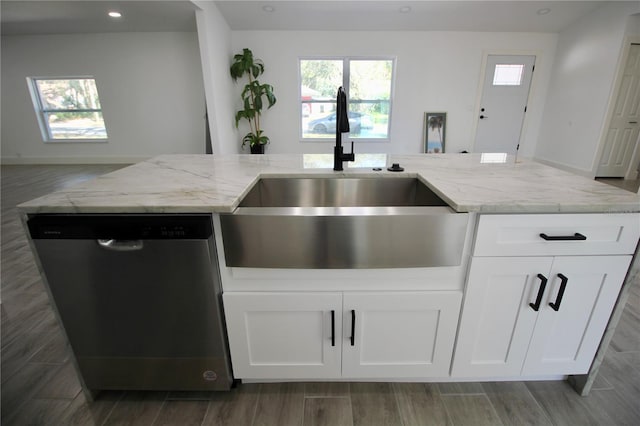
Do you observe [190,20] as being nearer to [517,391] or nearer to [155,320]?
[155,320]

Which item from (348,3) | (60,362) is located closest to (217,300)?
(60,362)

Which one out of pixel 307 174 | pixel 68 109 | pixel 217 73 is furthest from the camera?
pixel 68 109

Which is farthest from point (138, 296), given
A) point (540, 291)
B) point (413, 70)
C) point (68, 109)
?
point (68, 109)

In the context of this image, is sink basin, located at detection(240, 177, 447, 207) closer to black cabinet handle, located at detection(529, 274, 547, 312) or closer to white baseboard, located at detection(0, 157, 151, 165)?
black cabinet handle, located at detection(529, 274, 547, 312)

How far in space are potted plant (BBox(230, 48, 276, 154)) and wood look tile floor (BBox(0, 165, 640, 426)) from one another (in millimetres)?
4277

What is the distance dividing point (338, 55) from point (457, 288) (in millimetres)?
5095

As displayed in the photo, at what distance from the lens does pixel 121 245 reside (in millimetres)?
929

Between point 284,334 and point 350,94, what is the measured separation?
16.7ft

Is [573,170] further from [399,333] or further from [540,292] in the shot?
[399,333]

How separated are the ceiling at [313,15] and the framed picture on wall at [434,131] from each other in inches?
57.0

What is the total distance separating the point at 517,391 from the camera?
48.1 inches

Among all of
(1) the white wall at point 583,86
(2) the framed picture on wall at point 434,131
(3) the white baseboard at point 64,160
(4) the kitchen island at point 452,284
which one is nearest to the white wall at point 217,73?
(3) the white baseboard at point 64,160

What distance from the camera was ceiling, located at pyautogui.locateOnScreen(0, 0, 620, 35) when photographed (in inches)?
161

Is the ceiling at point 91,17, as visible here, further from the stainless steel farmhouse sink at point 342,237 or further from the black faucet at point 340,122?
the stainless steel farmhouse sink at point 342,237
